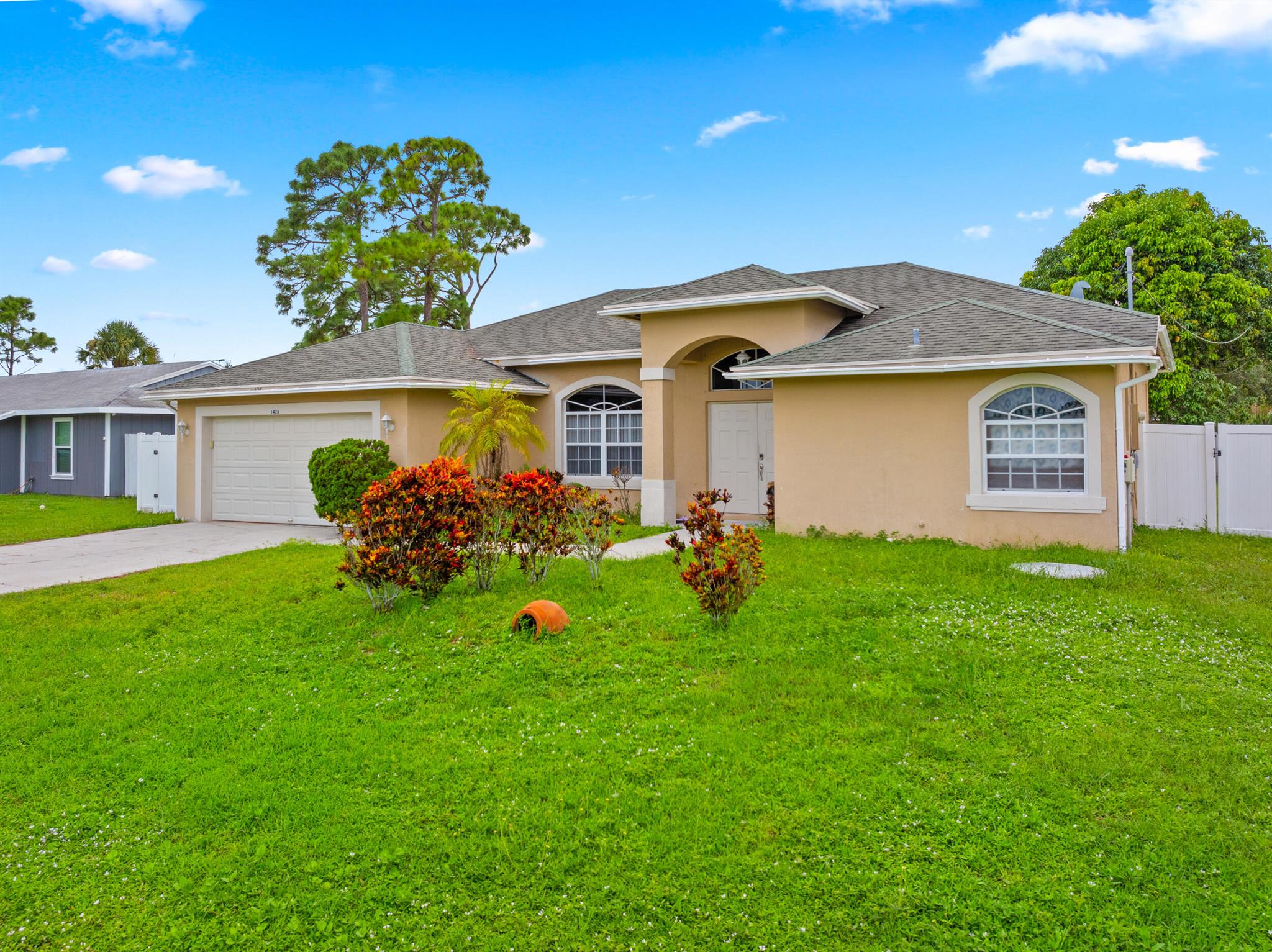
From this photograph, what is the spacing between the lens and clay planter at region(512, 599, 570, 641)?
23.5 feet

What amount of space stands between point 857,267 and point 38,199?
62.9 feet

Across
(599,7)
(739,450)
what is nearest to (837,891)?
(739,450)

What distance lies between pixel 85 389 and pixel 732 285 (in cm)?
2217

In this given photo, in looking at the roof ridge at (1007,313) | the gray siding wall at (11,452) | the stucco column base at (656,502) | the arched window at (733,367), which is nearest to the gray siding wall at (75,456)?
the gray siding wall at (11,452)

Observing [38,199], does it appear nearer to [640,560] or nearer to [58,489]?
[58,489]

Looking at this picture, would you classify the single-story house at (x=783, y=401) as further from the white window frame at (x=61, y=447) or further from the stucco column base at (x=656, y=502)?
the white window frame at (x=61, y=447)

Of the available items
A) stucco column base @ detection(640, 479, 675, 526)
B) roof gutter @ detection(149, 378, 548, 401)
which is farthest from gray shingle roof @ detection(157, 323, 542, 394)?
stucco column base @ detection(640, 479, 675, 526)

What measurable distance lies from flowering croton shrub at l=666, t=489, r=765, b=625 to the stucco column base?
690 cm

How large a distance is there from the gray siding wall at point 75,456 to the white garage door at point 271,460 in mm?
9394

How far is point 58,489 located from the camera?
24.6 m

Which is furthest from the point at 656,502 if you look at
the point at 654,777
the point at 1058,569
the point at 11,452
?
the point at 11,452

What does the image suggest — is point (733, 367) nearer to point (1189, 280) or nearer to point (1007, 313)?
point (1007, 313)

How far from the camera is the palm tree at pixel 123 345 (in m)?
40.0

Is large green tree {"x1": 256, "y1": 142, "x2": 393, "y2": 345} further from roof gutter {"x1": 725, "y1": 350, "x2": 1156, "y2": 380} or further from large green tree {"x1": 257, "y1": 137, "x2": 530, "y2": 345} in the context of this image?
roof gutter {"x1": 725, "y1": 350, "x2": 1156, "y2": 380}
